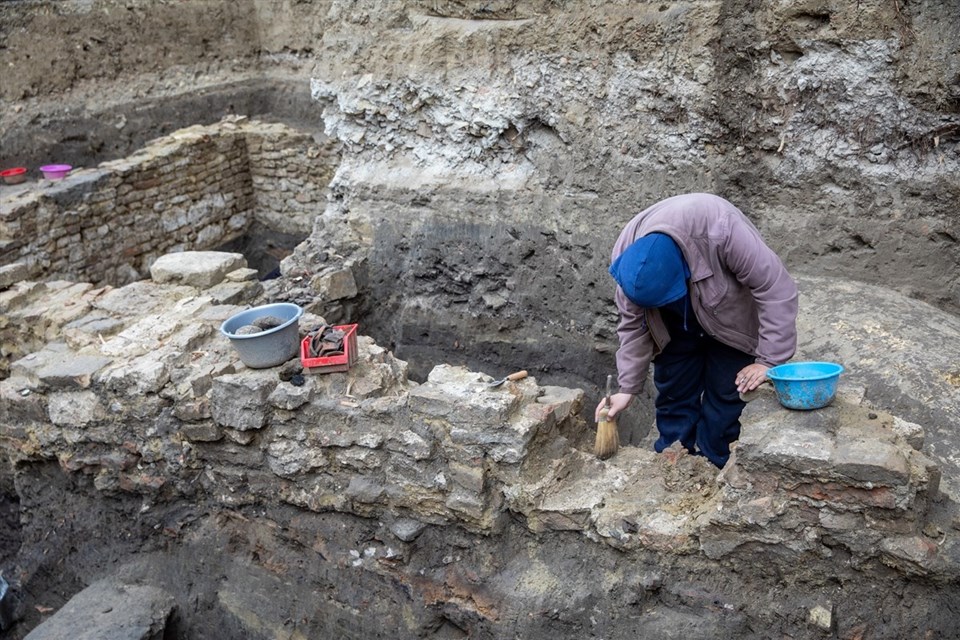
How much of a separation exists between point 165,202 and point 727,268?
6.61 meters

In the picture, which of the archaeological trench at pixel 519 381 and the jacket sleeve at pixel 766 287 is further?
the jacket sleeve at pixel 766 287

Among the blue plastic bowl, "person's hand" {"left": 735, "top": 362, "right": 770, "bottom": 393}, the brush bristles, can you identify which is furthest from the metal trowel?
the blue plastic bowl

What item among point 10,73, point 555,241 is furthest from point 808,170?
point 10,73

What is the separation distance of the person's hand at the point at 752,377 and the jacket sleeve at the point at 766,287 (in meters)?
0.04

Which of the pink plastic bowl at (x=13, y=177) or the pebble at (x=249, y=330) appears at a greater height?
the pebble at (x=249, y=330)

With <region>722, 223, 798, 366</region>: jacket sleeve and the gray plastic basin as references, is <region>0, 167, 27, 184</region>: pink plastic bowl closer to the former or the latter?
the gray plastic basin

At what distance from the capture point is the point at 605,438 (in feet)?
11.3

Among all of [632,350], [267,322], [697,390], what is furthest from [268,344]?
[697,390]

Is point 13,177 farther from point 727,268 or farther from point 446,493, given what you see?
point 727,268

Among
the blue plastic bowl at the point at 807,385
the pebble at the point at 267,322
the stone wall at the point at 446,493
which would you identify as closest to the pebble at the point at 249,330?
the pebble at the point at 267,322

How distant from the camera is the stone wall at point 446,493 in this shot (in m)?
2.74

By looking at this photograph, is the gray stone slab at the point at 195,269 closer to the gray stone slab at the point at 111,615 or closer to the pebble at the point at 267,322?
the pebble at the point at 267,322

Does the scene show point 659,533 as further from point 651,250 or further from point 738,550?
point 651,250

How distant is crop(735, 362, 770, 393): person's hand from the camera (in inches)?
120
